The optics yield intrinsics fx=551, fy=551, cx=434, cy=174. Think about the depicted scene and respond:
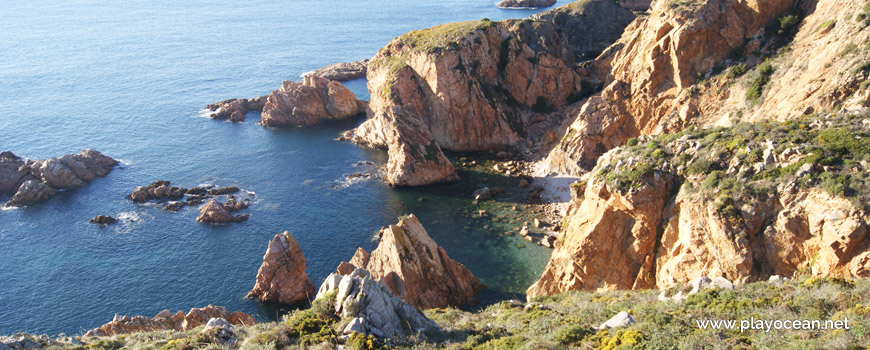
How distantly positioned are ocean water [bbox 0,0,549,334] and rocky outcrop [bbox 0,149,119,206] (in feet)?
6.72

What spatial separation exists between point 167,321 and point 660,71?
6377 cm

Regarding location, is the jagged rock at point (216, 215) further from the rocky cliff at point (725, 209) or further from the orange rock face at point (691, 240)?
the rocky cliff at point (725, 209)

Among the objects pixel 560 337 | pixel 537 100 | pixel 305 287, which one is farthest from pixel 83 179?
pixel 560 337

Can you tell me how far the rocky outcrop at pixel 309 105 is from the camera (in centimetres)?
11038

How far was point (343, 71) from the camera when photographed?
142375mm

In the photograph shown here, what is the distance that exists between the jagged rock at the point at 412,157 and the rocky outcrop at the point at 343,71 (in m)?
58.6

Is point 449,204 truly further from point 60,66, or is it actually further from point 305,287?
point 60,66

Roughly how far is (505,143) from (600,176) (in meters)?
48.7

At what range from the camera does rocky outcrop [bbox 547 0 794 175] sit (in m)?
67.6

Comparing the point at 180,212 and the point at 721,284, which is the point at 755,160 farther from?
the point at 180,212

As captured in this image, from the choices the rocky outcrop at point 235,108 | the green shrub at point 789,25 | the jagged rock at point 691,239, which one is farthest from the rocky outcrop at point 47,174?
the green shrub at point 789,25

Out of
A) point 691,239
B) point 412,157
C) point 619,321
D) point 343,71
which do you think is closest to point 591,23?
point 343,71

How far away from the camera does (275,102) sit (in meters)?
112

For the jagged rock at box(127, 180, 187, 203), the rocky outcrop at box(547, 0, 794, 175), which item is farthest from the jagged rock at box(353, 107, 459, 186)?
the jagged rock at box(127, 180, 187, 203)
